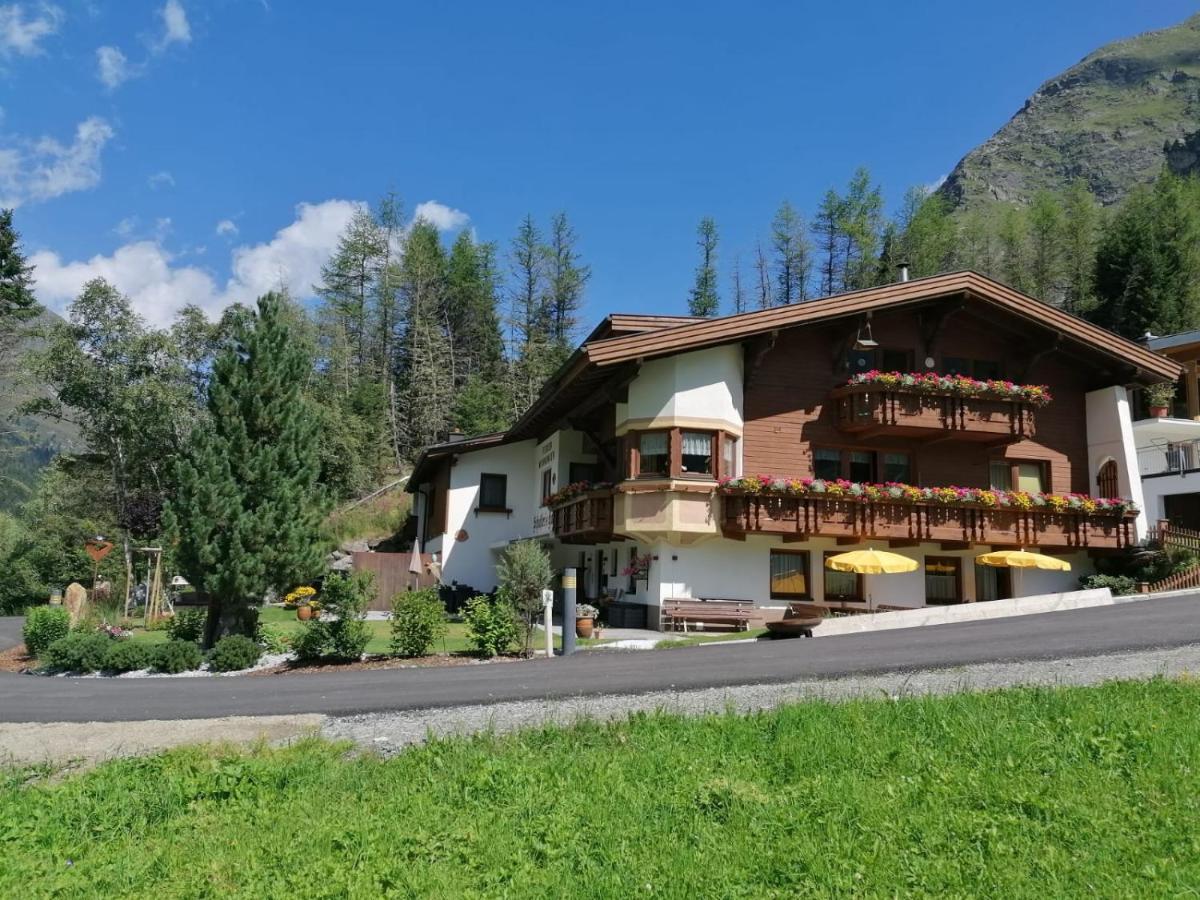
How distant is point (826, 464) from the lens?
2528 centimetres

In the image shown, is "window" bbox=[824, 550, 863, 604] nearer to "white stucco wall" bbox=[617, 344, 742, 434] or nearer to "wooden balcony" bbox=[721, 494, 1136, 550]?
"wooden balcony" bbox=[721, 494, 1136, 550]

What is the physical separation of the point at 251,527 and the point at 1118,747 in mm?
16661

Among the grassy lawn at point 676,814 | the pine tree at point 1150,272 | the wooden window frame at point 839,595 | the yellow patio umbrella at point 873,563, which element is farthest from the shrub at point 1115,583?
the pine tree at point 1150,272

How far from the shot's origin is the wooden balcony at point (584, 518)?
2423 cm

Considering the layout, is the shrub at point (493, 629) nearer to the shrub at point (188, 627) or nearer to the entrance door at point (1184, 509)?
the shrub at point (188, 627)

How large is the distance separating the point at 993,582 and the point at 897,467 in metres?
4.55

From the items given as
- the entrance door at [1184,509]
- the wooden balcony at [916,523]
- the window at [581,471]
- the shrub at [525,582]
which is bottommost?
the shrub at [525,582]

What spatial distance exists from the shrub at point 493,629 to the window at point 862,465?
40.5 feet

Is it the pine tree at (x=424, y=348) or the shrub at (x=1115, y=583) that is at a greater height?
the pine tree at (x=424, y=348)

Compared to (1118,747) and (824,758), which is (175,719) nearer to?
(824,758)

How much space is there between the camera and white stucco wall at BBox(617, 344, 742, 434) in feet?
76.4

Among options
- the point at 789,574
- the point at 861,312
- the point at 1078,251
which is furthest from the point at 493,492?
the point at 1078,251

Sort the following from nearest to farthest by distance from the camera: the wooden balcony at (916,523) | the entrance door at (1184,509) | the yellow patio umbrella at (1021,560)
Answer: the yellow patio umbrella at (1021,560) → the wooden balcony at (916,523) → the entrance door at (1184,509)

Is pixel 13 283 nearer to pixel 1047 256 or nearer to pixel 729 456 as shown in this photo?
pixel 729 456
